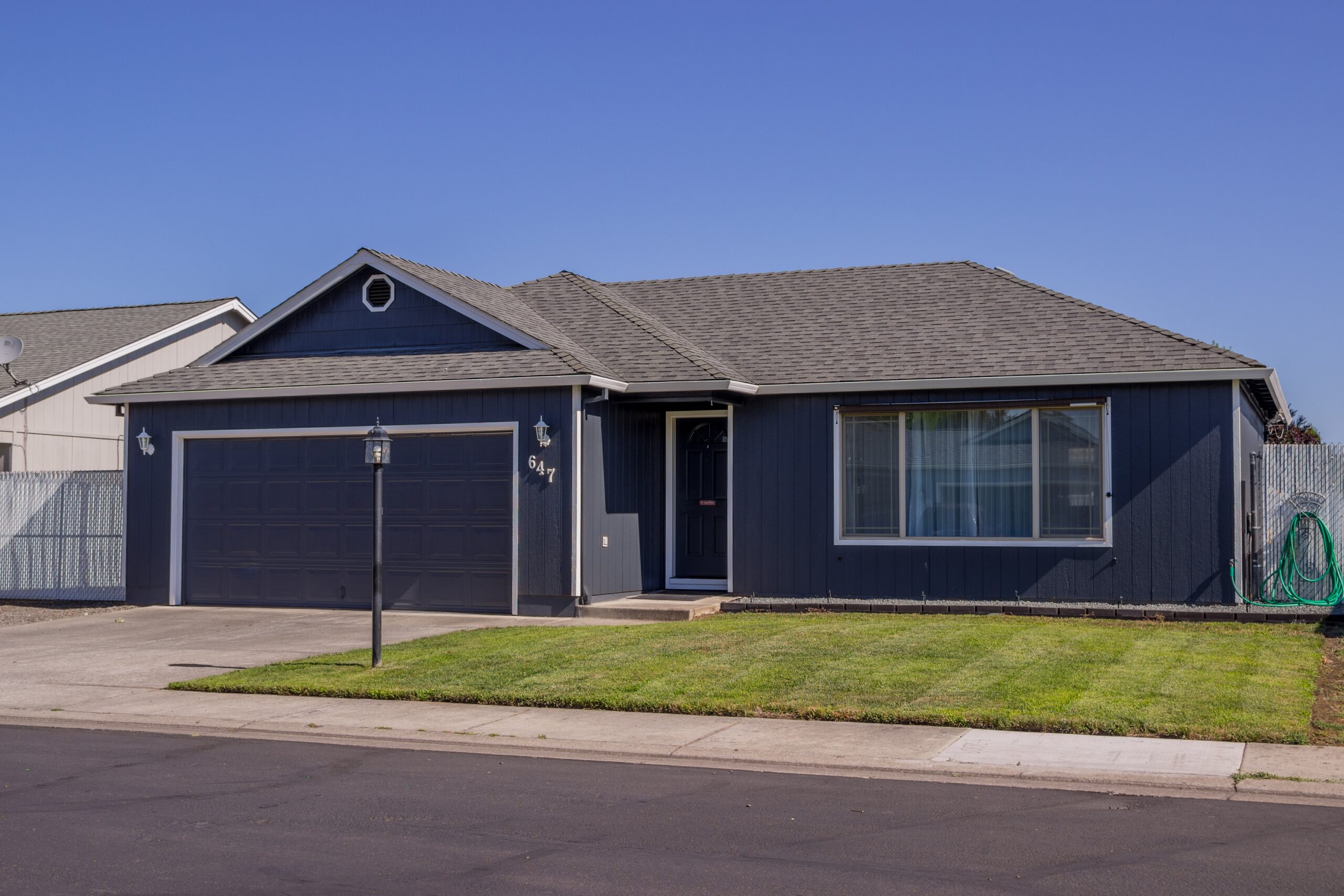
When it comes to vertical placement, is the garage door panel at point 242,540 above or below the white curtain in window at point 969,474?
below

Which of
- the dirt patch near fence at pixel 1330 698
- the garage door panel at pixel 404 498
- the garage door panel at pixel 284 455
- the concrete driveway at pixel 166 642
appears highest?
the garage door panel at pixel 284 455

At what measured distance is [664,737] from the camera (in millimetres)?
9125

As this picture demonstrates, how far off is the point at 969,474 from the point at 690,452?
3.83 m

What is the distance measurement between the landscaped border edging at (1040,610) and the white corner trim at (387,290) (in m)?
6.34

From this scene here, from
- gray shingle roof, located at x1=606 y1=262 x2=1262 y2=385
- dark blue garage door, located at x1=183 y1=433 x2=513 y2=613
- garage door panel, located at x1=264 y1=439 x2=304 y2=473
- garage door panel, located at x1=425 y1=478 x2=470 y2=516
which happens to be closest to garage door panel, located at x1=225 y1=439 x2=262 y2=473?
dark blue garage door, located at x1=183 y1=433 x2=513 y2=613

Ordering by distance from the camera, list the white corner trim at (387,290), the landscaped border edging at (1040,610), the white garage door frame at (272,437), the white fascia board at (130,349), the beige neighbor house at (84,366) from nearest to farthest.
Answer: the landscaped border edging at (1040,610)
the white garage door frame at (272,437)
the white corner trim at (387,290)
the white fascia board at (130,349)
the beige neighbor house at (84,366)

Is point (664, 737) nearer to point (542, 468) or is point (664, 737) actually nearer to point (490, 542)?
point (542, 468)

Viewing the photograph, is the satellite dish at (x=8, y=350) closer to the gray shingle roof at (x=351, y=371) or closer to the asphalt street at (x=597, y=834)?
the gray shingle roof at (x=351, y=371)

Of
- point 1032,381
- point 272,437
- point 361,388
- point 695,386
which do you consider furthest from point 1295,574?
point 272,437

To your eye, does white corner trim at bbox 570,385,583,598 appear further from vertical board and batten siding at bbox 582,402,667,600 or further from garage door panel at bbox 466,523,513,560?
garage door panel at bbox 466,523,513,560

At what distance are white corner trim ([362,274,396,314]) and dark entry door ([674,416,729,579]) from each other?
433 centimetres

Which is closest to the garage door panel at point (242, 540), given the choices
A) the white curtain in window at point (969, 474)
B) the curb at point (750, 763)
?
the curb at point (750, 763)

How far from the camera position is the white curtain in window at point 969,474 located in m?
16.3

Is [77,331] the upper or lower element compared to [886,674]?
upper
